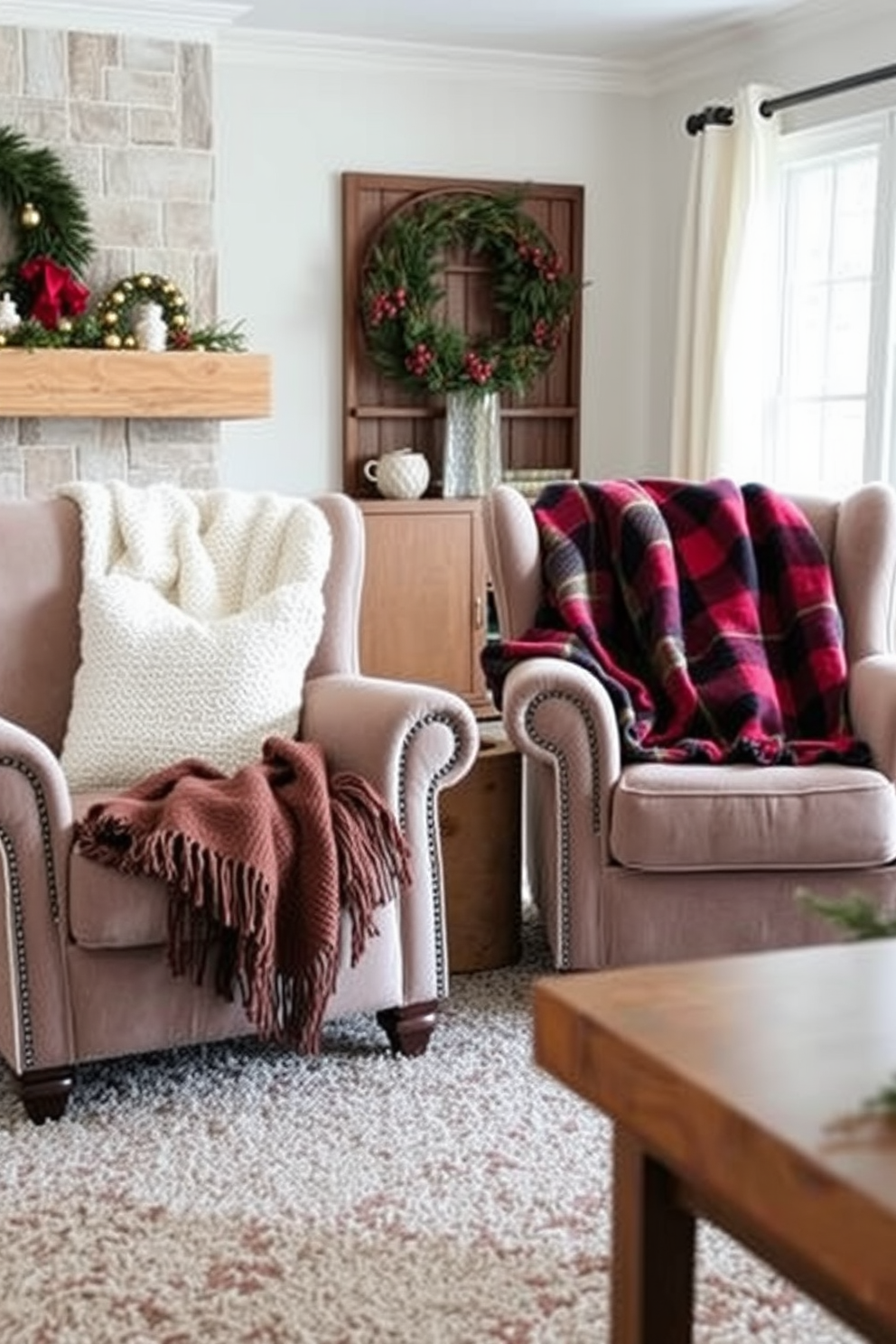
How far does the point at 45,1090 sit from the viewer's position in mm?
2537

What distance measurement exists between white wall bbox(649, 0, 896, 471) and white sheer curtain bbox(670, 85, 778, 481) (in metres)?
0.16

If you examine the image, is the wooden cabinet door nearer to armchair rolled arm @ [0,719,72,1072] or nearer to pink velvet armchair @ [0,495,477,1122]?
pink velvet armchair @ [0,495,477,1122]

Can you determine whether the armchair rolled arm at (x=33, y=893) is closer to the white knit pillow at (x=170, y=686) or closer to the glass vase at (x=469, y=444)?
the white knit pillow at (x=170, y=686)

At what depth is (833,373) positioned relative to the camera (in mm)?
5309

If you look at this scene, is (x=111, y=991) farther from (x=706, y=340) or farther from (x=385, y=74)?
(x=385, y=74)

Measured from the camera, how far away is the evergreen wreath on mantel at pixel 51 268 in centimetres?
493

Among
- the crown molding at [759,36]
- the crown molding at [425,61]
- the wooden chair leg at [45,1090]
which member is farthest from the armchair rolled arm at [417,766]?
the crown molding at [425,61]

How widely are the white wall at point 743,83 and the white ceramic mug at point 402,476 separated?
107cm

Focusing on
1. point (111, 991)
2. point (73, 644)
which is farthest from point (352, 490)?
point (111, 991)

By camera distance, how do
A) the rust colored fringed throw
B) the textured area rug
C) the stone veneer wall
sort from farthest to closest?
the stone veneer wall, the rust colored fringed throw, the textured area rug

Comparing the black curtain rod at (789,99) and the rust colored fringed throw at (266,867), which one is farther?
the black curtain rod at (789,99)

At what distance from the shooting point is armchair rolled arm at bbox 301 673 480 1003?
2.74m

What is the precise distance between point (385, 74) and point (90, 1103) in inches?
168

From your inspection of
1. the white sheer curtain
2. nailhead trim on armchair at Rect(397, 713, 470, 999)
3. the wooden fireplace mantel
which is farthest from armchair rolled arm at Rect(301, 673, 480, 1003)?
the white sheer curtain
